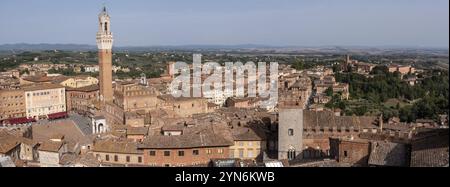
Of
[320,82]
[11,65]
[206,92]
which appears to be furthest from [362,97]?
[11,65]

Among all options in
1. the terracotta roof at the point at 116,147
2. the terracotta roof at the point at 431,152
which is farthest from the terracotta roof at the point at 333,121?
the terracotta roof at the point at 431,152

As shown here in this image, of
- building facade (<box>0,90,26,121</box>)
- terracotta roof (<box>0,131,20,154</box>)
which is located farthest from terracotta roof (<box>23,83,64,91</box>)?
terracotta roof (<box>0,131,20,154</box>)

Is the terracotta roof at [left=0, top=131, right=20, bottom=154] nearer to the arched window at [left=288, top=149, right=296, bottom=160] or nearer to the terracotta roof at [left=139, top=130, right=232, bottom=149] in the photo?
the terracotta roof at [left=139, top=130, right=232, bottom=149]

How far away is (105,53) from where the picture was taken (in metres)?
24.9

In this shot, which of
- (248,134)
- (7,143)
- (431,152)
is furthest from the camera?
(248,134)

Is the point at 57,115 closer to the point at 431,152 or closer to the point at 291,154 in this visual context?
the point at 291,154

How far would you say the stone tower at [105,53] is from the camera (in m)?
24.6

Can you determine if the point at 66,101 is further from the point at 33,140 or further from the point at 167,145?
the point at 167,145

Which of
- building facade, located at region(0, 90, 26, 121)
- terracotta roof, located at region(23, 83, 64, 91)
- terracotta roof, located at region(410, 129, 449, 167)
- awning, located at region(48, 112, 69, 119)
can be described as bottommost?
awning, located at region(48, 112, 69, 119)

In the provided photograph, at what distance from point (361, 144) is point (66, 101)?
80.0ft

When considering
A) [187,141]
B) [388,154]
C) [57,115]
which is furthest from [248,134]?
[57,115]

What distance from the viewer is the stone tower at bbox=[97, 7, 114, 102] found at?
24562 millimetres

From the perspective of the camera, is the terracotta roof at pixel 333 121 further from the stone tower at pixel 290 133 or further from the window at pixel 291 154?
the window at pixel 291 154
